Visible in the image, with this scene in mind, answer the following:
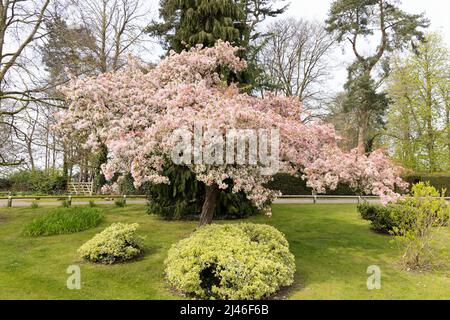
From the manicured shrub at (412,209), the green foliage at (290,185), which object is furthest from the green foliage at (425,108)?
the manicured shrub at (412,209)

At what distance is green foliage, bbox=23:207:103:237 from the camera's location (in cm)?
1013

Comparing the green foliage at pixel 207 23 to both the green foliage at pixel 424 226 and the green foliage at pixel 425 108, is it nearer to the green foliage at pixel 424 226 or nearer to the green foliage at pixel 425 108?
the green foliage at pixel 424 226

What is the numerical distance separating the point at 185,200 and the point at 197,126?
6.41m

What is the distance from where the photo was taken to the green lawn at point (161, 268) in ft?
20.0

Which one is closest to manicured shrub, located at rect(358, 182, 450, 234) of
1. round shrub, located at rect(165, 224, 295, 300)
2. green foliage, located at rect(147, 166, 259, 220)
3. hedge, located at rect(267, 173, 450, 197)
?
round shrub, located at rect(165, 224, 295, 300)

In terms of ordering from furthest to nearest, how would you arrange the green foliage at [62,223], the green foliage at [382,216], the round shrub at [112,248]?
the green foliage at [382,216]
the green foliage at [62,223]
the round shrub at [112,248]

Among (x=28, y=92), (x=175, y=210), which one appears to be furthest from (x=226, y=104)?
(x=28, y=92)

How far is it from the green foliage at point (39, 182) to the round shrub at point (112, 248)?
1974 cm

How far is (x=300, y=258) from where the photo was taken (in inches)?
326

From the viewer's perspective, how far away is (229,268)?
5.77 metres

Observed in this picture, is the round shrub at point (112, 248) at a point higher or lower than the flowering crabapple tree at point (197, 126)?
lower

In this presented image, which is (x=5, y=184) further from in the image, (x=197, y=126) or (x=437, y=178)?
(x=437, y=178)

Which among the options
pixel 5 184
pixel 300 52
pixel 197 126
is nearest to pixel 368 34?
pixel 300 52
